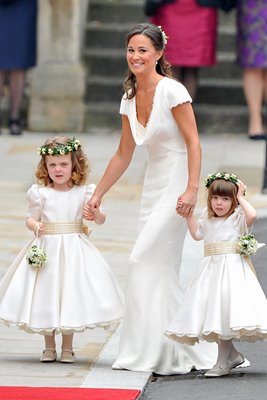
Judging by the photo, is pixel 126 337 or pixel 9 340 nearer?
pixel 126 337

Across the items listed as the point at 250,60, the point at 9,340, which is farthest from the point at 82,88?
the point at 9,340

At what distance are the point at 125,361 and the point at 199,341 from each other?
0.39 m

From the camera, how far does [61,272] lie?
8.70m

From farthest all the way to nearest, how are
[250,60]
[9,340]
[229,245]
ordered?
[250,60] → [9,340] → [229,245]

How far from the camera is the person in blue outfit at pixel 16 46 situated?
16953 mm

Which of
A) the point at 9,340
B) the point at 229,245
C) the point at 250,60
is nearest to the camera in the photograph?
the point at 229,245

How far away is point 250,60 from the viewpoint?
16625mm

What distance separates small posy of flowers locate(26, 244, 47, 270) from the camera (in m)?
8.60

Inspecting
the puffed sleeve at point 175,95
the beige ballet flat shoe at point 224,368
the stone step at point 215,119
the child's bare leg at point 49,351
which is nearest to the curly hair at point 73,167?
the puffed sleeve at point 175,95

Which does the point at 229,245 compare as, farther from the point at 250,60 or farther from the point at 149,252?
the point at 250,60

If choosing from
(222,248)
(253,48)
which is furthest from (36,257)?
(253,48)

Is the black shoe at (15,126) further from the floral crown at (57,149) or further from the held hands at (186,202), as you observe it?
the held hands at (186,202)

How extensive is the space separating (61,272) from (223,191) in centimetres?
96

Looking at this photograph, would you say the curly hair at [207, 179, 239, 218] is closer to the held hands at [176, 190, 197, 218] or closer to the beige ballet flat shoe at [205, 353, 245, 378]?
the held hands at [176, 190, 197, 218]
